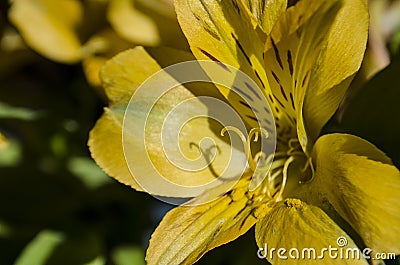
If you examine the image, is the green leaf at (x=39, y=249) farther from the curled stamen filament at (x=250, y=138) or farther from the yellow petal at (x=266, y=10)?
the yellow petal at (x=266, y=10)

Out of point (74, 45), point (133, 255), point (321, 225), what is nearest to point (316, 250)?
point (321, 225)

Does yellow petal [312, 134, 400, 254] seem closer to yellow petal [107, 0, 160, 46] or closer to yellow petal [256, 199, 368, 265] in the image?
Result: yellow petal [256, 199, 368, 265]

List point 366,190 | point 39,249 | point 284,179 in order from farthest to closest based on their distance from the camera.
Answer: point 39,249 < point 284,179 < point 366,190

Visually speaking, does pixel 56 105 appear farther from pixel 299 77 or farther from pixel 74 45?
pixel 299 77

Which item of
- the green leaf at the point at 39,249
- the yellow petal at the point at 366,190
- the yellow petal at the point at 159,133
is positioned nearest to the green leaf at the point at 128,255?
the green leaf at the point at 39,249

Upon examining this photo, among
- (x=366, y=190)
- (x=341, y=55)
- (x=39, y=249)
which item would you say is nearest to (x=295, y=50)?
(x=341, y=55)

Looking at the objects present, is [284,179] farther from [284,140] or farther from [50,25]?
[50,25]
